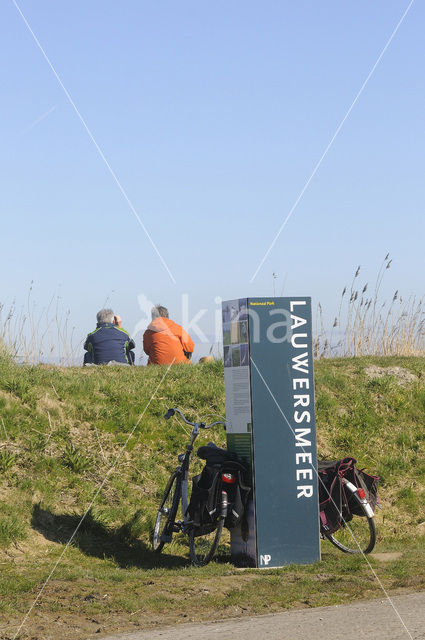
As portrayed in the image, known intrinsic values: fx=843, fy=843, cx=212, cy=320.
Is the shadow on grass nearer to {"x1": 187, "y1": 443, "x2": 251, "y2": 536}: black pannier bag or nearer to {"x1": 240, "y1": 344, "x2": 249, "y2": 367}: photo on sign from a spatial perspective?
{"x1": 187, "y1": 443, "x2": 251, "y2": 536}: black pannier bag

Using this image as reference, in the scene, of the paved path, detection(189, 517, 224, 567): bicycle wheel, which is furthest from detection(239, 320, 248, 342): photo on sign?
the paved path

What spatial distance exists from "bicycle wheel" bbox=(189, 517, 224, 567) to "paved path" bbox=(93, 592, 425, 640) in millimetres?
1900

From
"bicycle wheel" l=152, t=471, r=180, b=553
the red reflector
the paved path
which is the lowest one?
the paved path

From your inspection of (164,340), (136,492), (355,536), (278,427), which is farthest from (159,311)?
(278,427)

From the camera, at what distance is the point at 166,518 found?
28.9 feet

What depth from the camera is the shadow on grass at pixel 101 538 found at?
8641 mm

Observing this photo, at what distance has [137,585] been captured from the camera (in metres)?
6.84

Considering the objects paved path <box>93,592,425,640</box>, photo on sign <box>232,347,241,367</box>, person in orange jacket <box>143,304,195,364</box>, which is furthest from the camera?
person in orange jacket <box>143,304,195,364</box>

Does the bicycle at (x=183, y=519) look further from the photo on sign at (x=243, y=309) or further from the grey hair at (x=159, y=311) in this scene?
the grey hair at (x=159, y=311)

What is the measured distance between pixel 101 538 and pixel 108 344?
5133 millimetres

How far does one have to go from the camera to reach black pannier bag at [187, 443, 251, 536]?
795 centimetres

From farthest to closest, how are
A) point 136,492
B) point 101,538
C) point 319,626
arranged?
point 136,492 → point 101,538 → point 319,626

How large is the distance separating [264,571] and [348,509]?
4.14 ft

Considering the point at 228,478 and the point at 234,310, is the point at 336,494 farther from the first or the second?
the point at 234,310
